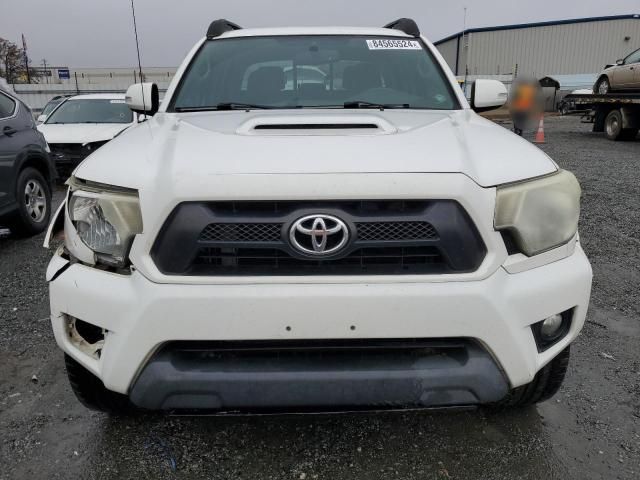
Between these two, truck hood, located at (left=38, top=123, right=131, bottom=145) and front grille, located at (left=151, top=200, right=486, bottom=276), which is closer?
front grille, located at (left=151, top=200, right=486, bottom=276)

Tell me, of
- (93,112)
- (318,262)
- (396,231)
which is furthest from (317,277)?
(93,112)

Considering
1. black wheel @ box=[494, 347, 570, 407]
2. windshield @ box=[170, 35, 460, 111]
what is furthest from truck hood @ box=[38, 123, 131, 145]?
black wheel @ box=[494, 347, 570, 407]

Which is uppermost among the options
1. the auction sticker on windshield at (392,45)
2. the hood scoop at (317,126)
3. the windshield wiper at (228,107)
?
the auction sticker on windshield at (392,45)

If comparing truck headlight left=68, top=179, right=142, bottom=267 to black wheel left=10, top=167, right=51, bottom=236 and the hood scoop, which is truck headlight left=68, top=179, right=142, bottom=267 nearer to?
the hood scoop

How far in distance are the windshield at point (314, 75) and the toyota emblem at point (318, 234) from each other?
1.35 m

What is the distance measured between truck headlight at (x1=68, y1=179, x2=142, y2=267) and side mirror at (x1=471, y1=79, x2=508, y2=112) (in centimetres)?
224

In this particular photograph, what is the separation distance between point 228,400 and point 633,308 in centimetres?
311

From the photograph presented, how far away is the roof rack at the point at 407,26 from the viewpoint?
3.65 meters

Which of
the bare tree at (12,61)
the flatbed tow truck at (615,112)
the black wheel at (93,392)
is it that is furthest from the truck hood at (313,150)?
the bare tree at (12,61)

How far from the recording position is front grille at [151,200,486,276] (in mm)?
1778

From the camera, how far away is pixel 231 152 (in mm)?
1963

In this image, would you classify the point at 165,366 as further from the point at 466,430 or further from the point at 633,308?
the point at 633,308

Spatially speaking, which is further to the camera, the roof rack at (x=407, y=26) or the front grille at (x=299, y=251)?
the roof rack at (x=407, y=26)

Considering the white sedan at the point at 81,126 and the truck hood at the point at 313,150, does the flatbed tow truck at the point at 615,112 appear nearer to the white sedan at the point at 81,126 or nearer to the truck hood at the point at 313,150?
the white sedan at the point at 81,126
